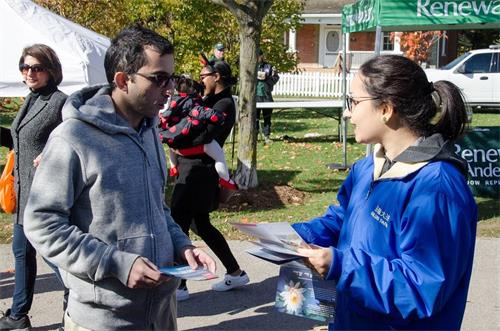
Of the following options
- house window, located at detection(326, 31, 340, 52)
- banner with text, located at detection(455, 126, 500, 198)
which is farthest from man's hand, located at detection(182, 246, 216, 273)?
house window, located at detection(326, 31, 340, 52)

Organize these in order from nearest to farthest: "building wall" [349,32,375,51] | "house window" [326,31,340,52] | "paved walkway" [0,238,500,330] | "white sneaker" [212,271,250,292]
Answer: "paved walkway" [0,238,500,330] < "white sneaker" [212,271,250,292] < "building wall" [349,32,375,51] < "house window" [326,31,340,52]

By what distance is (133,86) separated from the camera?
2.69 meters

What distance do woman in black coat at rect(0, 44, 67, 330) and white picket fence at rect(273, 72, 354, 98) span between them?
22935 mm

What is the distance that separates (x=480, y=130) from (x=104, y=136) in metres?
7.92

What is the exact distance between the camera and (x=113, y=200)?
2.57 meters

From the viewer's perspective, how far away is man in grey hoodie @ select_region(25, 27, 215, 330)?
249 cm

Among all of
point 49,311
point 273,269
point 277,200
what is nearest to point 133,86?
point 49,311

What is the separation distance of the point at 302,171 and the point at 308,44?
29.1 metres

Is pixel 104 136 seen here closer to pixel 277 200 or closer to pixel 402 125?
pixel 402 125

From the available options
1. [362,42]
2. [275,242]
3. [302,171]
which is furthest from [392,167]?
[362,42]

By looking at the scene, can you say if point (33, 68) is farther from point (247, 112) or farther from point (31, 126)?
point (247, 112)

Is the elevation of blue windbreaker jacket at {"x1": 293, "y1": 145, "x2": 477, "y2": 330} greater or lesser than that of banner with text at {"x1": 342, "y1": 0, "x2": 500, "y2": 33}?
lesser

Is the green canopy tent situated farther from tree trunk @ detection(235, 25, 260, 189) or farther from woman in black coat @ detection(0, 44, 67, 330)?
woman in black coat @ detection(0, 44, 67, 330)

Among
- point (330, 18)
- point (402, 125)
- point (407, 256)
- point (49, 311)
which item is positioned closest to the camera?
point (407, 256)
